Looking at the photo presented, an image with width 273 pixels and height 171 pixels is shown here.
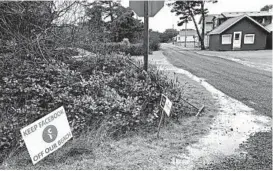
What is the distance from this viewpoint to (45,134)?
2.76m

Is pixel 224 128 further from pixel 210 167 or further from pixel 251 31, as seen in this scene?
pixel 251 31

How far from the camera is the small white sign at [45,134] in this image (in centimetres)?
264

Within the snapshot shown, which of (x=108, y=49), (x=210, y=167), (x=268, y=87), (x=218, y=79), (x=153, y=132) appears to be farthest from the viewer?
(x=218, y=79)

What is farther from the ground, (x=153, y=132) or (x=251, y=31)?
(x=251, y=31)

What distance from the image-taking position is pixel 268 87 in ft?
25.0

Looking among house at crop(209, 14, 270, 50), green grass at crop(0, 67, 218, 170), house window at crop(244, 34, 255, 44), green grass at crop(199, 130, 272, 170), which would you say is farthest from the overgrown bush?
house window at crop(244, 34, 255, 44)

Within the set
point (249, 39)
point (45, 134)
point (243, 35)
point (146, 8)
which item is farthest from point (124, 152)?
point (249, 39)

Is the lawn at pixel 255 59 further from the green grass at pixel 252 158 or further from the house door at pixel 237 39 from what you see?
the green grass at pixel 252 158

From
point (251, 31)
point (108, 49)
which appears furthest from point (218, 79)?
point (251, 31)

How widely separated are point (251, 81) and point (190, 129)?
5.63 metres

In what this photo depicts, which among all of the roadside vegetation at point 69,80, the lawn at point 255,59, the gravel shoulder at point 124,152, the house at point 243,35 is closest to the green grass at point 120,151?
the gravel shoulder at point 124,152

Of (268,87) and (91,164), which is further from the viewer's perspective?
(268,87)

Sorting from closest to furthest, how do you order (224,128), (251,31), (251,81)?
(224,128) < (251,81) < (251,31)

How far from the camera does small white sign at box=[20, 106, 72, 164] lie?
2645 mm
